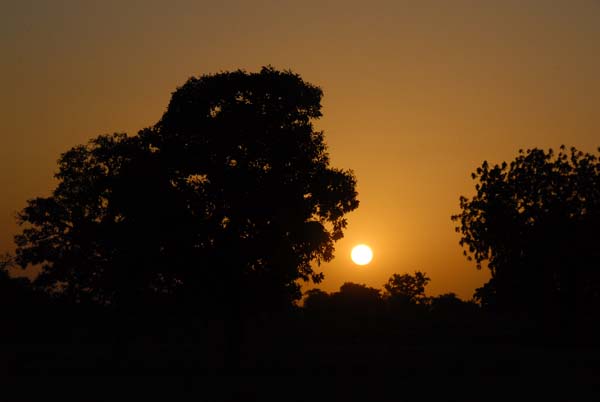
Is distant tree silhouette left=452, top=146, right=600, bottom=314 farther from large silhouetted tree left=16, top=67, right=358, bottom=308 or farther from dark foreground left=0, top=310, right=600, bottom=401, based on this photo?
large silhouetted tree left=16, top=67, right=358, bottom=308

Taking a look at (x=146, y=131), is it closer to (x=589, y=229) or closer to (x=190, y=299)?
(x=190, y=299)

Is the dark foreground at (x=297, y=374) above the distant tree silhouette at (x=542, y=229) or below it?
below

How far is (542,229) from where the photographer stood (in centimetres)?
6825

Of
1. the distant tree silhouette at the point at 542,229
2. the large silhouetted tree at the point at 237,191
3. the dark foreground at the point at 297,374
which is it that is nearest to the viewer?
the dark foreground at the point at 297,374

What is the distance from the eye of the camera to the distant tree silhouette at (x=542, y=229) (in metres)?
67.9

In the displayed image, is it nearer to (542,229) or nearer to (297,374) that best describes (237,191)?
(297,374)

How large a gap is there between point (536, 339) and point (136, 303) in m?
58.1

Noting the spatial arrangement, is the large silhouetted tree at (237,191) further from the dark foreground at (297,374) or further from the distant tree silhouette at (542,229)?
the distant tree silhouette at (542,229)

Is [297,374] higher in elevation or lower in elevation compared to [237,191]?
lower

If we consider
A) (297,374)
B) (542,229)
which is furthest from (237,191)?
(542,229)

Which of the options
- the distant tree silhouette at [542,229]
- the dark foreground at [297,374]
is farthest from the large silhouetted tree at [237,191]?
the distant tree silhouette at [542,229]

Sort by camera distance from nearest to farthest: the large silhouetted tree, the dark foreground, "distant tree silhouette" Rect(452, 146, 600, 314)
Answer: the dark foreground < the large silhouetted tree < "distant tree silhouette" Rect(452, 146, 600, 314)

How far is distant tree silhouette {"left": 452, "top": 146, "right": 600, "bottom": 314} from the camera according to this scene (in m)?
67.9

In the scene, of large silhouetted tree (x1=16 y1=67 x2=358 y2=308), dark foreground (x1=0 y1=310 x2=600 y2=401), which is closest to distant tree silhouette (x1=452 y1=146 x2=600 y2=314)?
dark foreground (x1=0 y1=310 x2=600 y2=401)
